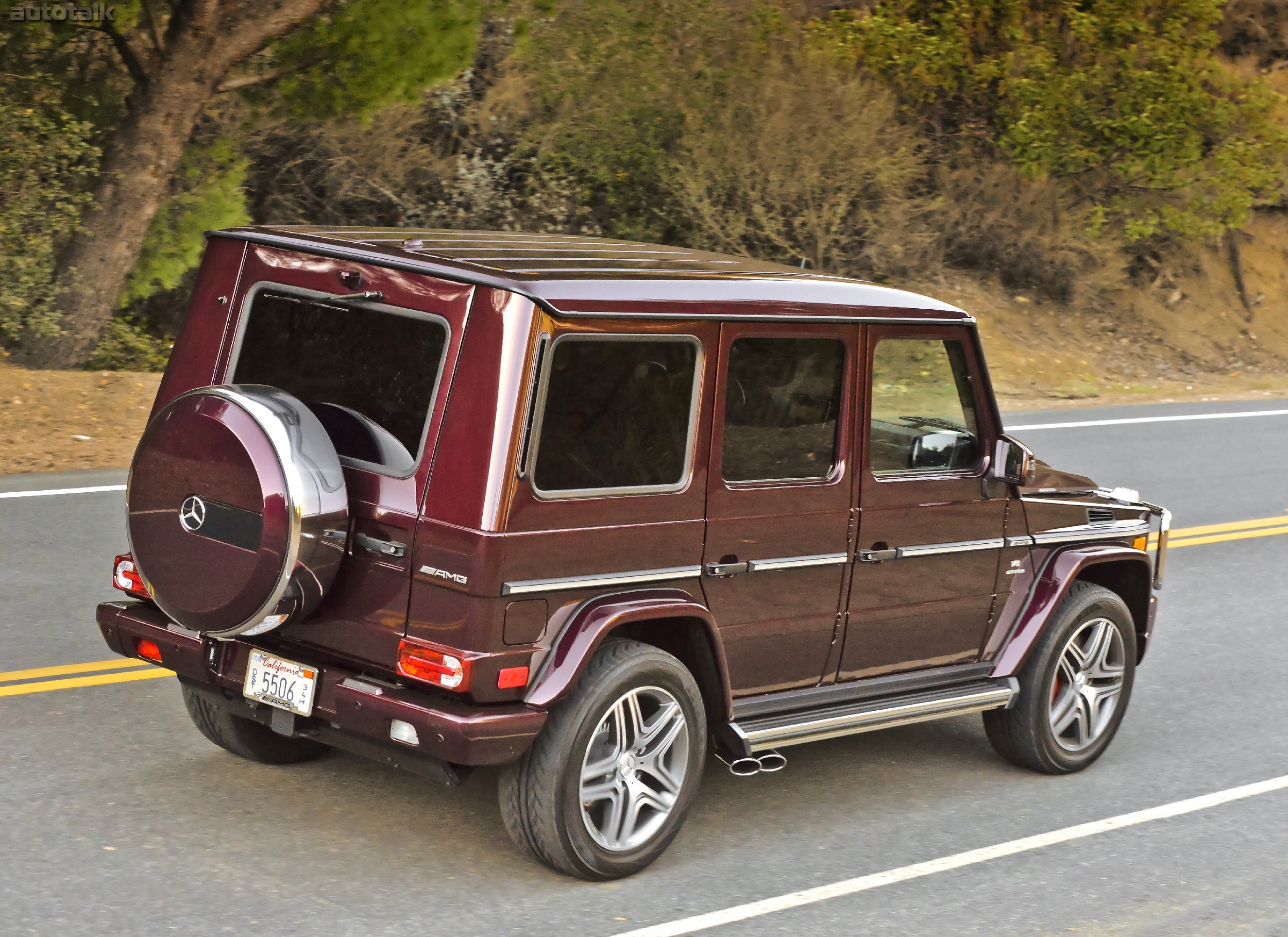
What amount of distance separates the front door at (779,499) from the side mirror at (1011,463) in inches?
30.5

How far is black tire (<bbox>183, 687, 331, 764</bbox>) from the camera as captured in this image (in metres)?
5.92

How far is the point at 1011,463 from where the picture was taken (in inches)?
244

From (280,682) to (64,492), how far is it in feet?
21.3

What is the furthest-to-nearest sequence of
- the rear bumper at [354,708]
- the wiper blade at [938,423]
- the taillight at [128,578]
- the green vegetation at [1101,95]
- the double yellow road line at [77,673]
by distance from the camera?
the green vegetation at [1101,95] < the double yellow road line at [77,673] < the wiper blade at [938,423] < the taillight at [128,578] < the rear bumper at [354,708]

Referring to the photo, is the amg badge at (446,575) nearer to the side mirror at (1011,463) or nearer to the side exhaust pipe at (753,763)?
the side exhaust pipe at (753,763)

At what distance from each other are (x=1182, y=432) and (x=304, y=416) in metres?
14.0

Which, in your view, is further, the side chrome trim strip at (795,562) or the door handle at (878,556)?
the door handle at (878,556)

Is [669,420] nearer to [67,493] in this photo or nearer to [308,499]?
[308,499]

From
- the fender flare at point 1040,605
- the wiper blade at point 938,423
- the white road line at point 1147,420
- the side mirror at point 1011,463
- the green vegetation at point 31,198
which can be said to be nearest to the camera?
the wiper blade at point 938,423

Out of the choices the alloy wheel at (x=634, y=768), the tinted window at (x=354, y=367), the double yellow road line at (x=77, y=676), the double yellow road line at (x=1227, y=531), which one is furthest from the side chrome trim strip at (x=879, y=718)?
the double yellow road line at (x=1227, y=531)

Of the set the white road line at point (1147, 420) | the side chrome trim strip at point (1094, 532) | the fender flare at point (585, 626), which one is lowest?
the white road line at point (1147, 420)

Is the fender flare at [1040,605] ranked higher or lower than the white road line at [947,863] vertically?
higher

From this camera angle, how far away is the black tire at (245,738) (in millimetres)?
5918

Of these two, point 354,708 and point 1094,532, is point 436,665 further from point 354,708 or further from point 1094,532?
point 1094,532
